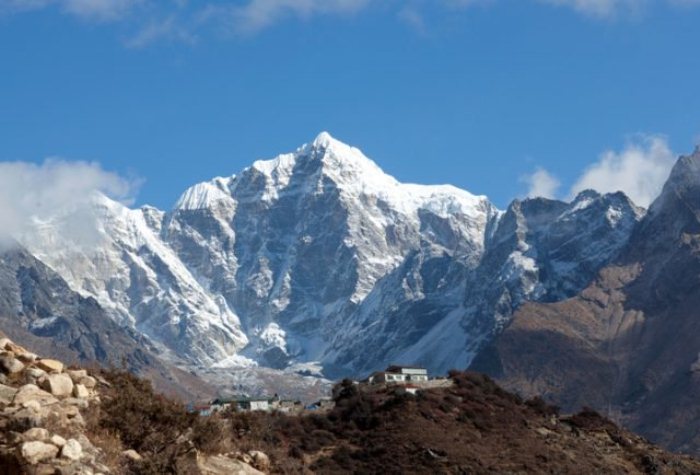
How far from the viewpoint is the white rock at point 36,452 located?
78.4 ft

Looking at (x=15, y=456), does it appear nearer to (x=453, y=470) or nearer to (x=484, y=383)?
(x=453, y=470)

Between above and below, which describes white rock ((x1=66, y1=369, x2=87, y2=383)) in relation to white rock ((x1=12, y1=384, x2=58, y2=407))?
above

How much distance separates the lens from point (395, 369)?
525ft

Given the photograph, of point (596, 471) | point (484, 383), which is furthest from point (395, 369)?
point (596, 471)

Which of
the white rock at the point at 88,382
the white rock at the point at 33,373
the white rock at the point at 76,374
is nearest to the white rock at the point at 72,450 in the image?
the white rock at the point at 33,373

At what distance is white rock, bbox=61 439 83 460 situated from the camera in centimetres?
2427

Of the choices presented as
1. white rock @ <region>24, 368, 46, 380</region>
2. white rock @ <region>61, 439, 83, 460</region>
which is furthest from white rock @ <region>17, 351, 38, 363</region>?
white rock @ <region>61, 439, 83, 460</region>

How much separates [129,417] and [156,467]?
78.3 inches

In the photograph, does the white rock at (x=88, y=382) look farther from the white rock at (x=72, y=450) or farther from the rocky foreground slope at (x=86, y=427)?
the white rock at (x=72, y=450)

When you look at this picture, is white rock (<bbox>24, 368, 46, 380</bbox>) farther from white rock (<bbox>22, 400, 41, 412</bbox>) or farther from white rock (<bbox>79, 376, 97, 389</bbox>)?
white rock (<bbox>22, 400, 41, 412</bbox>)

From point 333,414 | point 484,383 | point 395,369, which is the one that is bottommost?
point 333,414

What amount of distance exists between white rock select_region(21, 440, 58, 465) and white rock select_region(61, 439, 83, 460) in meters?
0.17

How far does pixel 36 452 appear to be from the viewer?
24.0 metres

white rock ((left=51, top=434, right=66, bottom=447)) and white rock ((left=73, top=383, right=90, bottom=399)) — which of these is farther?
white rock ((left=73, top=383, right=90, bottom=399))
